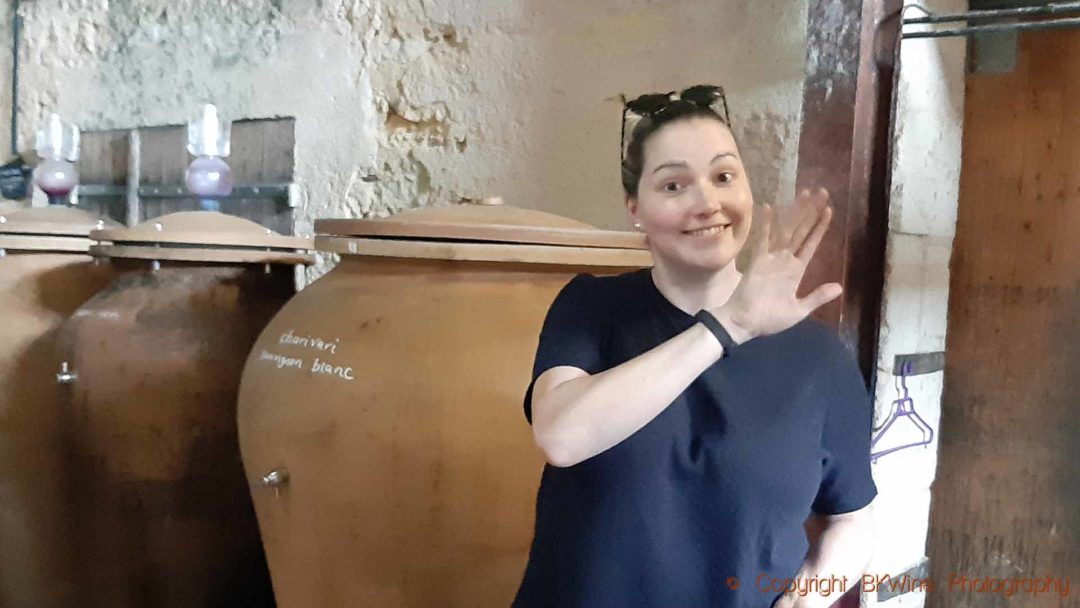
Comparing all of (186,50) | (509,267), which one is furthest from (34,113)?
(509,267)

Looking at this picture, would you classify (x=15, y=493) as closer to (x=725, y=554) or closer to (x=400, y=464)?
(x=400, y=464)

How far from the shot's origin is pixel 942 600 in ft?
5.30

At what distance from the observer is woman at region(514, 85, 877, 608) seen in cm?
75

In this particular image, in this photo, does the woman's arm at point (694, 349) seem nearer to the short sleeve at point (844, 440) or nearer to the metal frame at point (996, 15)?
the short sleeve at point (844, 440)

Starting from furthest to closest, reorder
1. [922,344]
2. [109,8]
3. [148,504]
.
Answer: [109,8], [148,504], [922,344]

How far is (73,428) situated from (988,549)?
178cm

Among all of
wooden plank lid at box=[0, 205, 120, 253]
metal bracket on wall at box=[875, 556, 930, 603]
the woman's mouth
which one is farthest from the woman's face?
wooden plank lid at box=[0, 205, 120, 253]

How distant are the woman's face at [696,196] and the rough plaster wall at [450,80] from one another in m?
0.79

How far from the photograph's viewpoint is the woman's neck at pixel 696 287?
Answer: 2.69 feet

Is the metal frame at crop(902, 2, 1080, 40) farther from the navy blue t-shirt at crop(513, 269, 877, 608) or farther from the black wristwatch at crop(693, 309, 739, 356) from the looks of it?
the black wristwatch at crop(693, 309, 739, 356)

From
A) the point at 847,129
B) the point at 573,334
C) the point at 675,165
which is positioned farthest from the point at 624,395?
the point at 847,129

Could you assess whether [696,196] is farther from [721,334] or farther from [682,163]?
[721,334]

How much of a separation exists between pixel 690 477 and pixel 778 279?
0.67 ft

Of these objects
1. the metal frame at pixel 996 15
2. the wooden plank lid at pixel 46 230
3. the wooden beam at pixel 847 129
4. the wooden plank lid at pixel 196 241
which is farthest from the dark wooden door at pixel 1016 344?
the wooden plank lid at pixel 46 230
